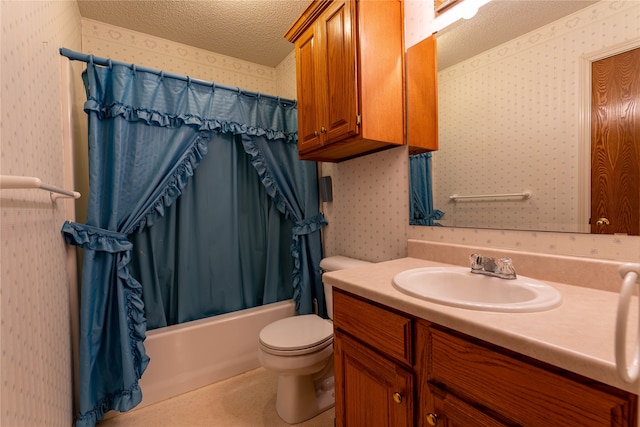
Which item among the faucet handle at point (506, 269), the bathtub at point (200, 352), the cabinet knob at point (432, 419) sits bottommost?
the bathtub at point (200, 352)

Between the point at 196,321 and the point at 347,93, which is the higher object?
the point at 347,93

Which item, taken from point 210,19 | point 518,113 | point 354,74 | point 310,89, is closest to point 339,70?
point 354,74

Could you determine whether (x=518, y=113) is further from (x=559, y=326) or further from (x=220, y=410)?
(x=220, y=410)

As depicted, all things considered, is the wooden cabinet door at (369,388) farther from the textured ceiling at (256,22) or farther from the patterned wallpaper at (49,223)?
the textured ceiling at (256,22)

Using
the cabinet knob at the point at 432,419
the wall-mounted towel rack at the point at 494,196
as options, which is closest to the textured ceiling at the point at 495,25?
the wall-mounted towel rack at the point at 494,196

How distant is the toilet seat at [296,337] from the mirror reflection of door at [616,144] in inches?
47.7

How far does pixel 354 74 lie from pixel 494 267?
983mm

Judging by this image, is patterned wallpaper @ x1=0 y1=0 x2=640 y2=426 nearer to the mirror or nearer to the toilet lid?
the mirror

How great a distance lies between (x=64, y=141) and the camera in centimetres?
134

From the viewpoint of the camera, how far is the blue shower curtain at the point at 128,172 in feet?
4.50

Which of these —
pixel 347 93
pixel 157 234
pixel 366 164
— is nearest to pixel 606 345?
pixel 347 93

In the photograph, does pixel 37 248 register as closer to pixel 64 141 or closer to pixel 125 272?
pixel 125 272

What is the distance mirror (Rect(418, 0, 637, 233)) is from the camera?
2.90ft

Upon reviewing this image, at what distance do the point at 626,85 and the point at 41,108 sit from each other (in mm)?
1948
